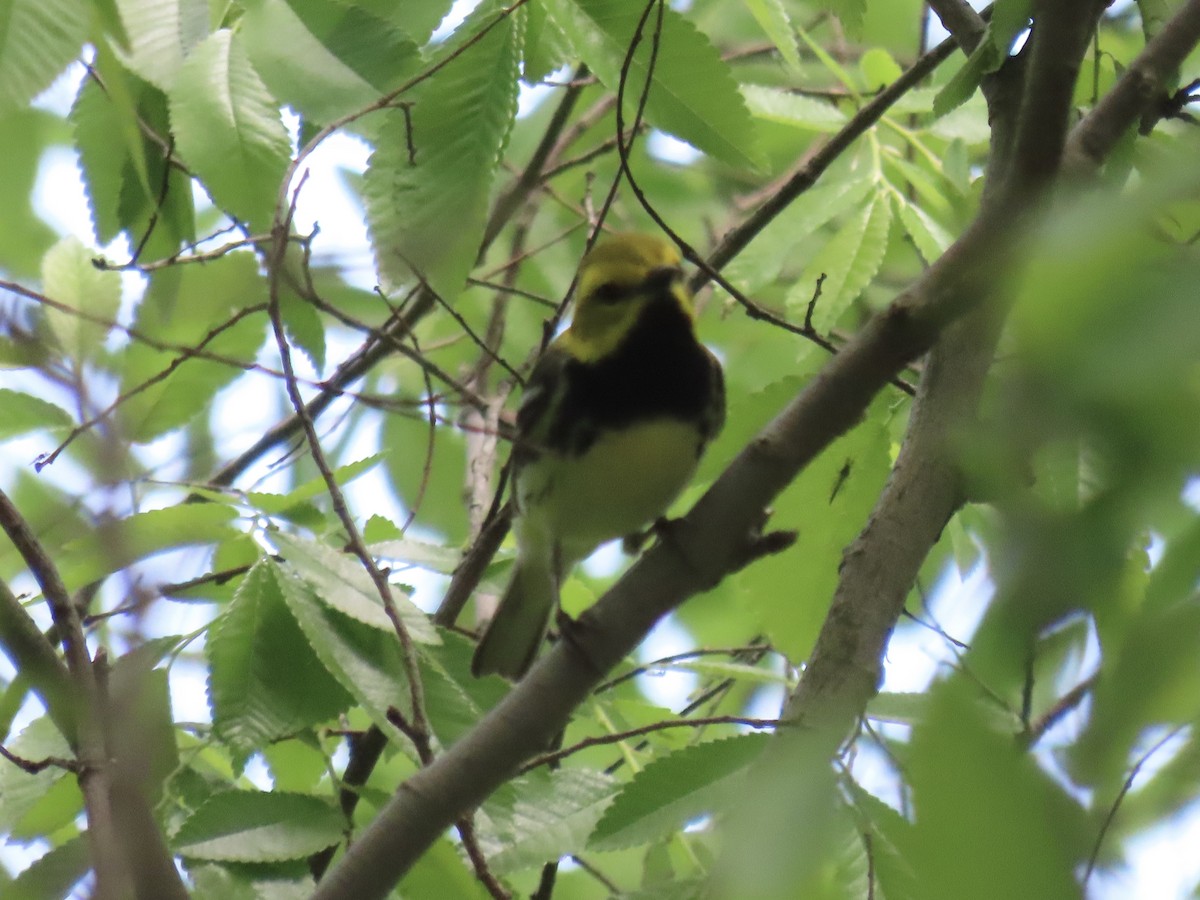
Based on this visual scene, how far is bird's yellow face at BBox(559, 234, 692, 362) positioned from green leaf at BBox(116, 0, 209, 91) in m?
0.87

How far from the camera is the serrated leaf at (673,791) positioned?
1.59m

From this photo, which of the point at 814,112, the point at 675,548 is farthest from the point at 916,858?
the point at 814,112

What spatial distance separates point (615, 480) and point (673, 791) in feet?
2.55

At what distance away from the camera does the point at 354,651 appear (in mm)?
1934

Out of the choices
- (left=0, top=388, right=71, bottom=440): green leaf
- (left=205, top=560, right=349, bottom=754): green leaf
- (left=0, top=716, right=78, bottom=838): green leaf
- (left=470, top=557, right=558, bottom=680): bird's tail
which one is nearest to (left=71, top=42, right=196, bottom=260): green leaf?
(left=0, top=388, right=71, bottom=440): green leaf

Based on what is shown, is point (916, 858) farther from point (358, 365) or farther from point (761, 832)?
point (358, 365)

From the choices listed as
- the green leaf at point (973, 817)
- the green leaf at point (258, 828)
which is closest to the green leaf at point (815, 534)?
the green leaf at point (258, 828)

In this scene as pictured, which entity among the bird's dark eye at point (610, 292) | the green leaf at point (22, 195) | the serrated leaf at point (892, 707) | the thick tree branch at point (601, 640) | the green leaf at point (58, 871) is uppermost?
the green leaf at point (22, 195)

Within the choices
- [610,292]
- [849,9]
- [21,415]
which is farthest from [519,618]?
[849,9]

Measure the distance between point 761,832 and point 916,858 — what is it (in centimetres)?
13

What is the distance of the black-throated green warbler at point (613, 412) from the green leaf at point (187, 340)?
1.85ft

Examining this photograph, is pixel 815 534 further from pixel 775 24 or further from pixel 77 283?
pixel 77 283

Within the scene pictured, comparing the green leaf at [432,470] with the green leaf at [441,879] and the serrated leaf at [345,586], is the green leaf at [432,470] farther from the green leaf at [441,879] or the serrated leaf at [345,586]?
the green leaf at [441,879]

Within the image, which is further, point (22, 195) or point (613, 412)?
point (22, 195)
